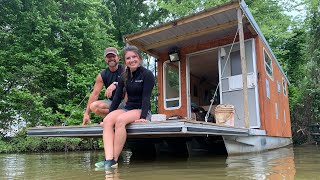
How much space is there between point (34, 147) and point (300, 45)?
13.0 m

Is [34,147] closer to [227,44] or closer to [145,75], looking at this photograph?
[227,44]

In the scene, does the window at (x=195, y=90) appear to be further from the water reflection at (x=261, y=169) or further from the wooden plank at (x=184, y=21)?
the water reflection at (x=261, y=169)

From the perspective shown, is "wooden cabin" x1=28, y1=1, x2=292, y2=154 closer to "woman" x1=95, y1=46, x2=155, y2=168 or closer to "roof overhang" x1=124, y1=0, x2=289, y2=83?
"roof overhang" x1=124, y1=0, x2=289, y2=83

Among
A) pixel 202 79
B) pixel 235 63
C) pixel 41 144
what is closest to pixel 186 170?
pixel 235 63

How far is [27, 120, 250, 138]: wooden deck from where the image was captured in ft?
10.3

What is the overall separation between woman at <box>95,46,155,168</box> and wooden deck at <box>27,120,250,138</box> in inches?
4.4

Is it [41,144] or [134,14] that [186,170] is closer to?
[41,144]

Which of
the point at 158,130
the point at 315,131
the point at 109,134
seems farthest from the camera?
the point at 315,131

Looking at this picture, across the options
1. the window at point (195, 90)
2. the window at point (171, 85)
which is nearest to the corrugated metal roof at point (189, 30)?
the window at point (171, 85)

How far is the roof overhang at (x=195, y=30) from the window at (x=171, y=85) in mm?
412

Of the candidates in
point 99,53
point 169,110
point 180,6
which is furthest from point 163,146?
point 180,6

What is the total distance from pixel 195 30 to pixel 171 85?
1773mm

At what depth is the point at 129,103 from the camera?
3.50m

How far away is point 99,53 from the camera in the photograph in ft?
42.5
